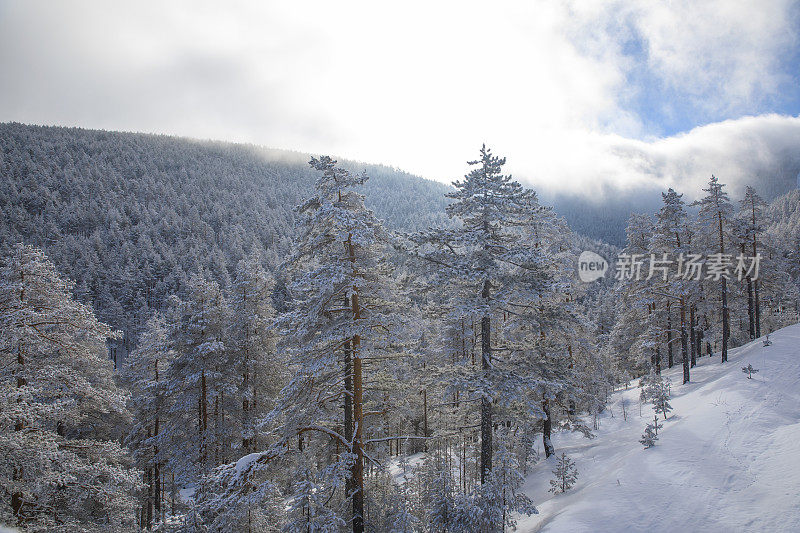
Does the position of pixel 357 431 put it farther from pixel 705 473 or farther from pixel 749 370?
pixel 749 370

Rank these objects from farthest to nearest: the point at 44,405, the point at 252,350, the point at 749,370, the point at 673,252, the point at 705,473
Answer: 1. the point at 673,252
2. the point at 252,350
3. the point at 749,370
4. the point at 705,473
5. the point at 44,405

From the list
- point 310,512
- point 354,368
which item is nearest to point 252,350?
point 354,368

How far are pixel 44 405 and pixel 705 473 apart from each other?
16671 millimetres

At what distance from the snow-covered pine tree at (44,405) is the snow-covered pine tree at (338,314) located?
188 inches

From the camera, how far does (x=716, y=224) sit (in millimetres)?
25125

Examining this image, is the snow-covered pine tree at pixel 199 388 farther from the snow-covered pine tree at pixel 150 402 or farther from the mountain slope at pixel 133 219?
the mountain slope at pixel 133 219

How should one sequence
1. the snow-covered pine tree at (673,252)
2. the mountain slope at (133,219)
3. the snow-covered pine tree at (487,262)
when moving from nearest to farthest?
1. the snow-covered pine tree at (487,262)
2. the snow-covered pine tree at (673,252)
3. the mountain slope at (133,219)

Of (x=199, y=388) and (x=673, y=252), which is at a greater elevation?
(x=673, y=252)

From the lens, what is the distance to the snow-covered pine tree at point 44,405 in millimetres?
7777

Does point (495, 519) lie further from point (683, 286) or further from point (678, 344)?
point (678, 344)

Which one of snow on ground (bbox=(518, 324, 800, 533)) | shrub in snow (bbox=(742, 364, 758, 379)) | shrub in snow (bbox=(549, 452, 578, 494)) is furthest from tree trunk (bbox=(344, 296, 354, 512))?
shrub in snow (bbox=(742, 364, 758, 379))

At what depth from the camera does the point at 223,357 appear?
16391mm

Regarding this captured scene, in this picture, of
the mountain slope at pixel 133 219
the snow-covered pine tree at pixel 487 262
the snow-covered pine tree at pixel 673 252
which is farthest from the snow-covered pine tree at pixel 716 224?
the mountain slope at pixel 133 219

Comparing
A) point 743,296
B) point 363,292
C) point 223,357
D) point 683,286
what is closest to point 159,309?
point 223,357
